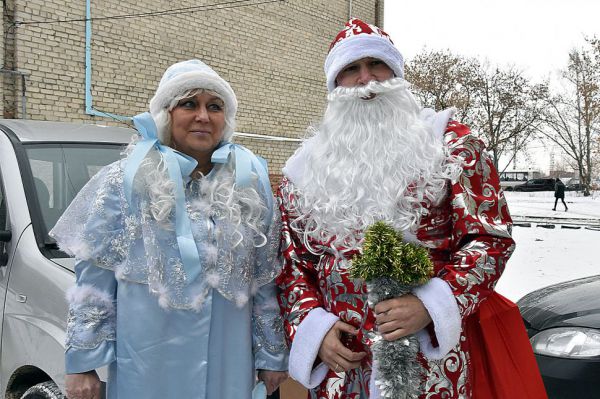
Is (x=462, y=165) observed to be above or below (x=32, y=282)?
above

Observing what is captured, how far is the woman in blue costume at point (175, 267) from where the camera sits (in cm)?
191

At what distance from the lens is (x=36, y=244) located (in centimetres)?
262

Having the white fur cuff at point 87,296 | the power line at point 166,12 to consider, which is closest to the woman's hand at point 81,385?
the white fur cuff at point 87,296

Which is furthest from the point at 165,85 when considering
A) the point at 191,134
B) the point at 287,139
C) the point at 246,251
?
the point at 287,139

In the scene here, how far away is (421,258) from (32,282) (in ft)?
5.90

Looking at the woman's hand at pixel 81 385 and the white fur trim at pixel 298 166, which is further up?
the white fur trim at pixel 298 166

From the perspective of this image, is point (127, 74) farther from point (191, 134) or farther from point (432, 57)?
point (432, 57)

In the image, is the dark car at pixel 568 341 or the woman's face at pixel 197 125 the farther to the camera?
the dark car at pixel 568 341

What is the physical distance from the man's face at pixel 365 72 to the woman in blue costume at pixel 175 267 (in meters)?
0.50

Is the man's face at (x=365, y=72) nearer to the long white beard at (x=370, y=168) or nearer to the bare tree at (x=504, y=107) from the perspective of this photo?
the long white beard at (x=370, y=168)

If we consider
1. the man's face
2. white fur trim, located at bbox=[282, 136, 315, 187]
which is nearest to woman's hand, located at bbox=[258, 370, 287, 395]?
white fur trim, located at bbox=[282, 136, 315, 187]

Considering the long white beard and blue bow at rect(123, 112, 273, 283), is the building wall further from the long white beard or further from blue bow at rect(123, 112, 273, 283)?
the long white beard

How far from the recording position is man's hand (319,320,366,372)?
1728mm

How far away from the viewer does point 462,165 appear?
1753 millimetres
